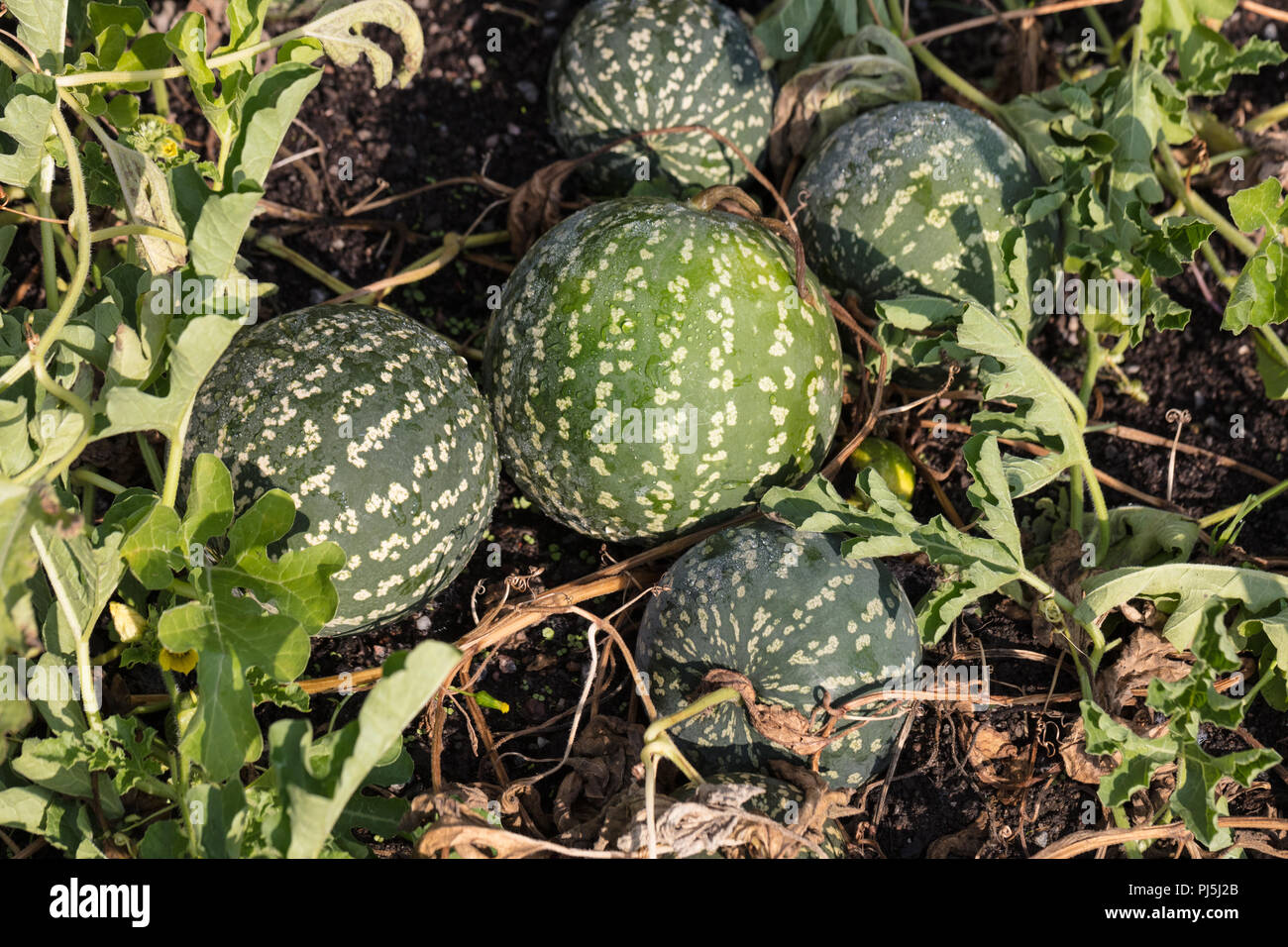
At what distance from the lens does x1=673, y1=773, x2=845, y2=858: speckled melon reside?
2.29m

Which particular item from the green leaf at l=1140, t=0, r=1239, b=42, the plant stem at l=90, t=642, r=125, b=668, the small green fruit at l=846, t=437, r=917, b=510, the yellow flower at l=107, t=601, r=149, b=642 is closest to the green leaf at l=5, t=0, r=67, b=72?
the yellow flower at l=107, t=601, r=149, b=642

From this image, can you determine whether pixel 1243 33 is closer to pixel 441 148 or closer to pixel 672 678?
pixel 441 148

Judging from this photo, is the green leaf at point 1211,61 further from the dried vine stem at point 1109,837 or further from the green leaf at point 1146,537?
the dried vine stem at point 1109,837

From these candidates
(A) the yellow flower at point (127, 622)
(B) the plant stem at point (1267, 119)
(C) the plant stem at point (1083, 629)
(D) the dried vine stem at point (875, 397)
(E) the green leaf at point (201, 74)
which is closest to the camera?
(E) the green leaf at point (201, 74)

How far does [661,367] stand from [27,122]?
137 cm

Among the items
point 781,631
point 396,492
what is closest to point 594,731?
point 781,631

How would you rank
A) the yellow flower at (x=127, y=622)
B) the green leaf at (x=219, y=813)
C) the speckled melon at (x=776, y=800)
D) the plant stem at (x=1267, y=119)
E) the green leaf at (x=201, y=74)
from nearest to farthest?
the green leaf at (x=219, y=813)
the green leaf at (x=201, y=74)
the speckled melon at (x=776, y=800)
the yellow flower at (x=127, y=622)
the plant stem at (x=1267, y=119)

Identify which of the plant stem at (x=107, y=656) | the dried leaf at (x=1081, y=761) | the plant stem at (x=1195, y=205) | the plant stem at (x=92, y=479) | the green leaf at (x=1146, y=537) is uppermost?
the plant stem at (x=1195, y=205)

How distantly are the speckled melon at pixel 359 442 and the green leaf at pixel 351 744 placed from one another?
491 millimetres

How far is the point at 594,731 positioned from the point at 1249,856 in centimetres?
160

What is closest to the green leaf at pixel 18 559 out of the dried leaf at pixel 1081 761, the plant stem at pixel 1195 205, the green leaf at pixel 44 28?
the green leaf at pixel 44 28

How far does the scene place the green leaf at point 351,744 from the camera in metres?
1.76

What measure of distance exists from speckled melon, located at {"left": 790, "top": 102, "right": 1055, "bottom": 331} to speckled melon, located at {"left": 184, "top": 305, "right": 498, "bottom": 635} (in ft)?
3.60
